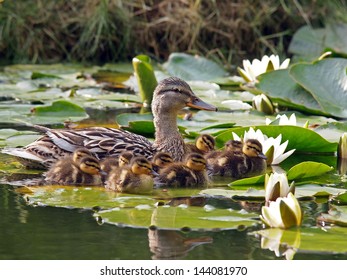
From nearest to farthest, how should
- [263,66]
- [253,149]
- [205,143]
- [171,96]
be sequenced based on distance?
[253,149], [205,143], [171,96], [263,66]

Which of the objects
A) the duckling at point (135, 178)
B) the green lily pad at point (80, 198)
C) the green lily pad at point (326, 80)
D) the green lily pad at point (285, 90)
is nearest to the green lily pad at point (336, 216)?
the green lily pad at point (80, 198)

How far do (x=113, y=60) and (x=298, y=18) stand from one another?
7.83 ft

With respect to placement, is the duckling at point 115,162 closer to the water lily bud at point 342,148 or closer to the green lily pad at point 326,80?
the water lily bud at point 342,148

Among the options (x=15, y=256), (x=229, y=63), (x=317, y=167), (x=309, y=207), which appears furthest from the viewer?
(x=229, y=63)

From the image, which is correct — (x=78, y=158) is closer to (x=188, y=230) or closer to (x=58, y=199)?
(x=58, y=199)

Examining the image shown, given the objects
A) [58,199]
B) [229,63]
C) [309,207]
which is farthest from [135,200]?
[229,63]

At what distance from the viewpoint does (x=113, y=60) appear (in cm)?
1177

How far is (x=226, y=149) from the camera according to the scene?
6234mm

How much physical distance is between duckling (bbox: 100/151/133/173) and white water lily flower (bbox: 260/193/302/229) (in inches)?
52.4

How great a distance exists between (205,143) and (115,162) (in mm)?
729

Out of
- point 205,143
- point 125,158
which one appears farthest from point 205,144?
point 125,158

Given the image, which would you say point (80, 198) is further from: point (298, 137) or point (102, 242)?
point (298, 137)

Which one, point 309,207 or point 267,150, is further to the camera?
point 267,150

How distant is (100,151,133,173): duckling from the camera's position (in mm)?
5797
